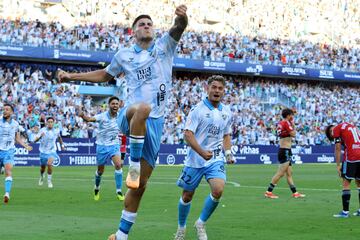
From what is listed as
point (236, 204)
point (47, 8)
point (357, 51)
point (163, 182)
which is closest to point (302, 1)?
point (357, 51)

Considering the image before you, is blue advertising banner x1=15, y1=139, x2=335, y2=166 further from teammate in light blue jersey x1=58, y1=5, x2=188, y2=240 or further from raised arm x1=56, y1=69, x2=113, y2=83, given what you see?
teammate in light blue jersey x1=58, y1=5, x2=188, y2=240

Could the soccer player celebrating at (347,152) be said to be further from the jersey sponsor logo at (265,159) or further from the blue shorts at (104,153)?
the jersey sponsor logo at (265,159)

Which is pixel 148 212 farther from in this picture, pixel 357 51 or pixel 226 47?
pixel 357 51

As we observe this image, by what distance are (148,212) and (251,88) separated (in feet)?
164

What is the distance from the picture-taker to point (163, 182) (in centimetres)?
2944

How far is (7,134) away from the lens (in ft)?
66.6

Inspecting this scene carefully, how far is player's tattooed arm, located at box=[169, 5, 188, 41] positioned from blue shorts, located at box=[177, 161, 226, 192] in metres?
2.90

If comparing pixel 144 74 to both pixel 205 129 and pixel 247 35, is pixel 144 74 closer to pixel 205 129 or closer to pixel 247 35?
pixel 205 129

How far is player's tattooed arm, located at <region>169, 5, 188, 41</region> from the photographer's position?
9.73 m

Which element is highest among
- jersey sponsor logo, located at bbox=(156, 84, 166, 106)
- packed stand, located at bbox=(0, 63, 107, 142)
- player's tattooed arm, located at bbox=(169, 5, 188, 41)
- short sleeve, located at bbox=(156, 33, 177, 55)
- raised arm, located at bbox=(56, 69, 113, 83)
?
player's tattooed arm, located at bbox=(169, 5, 188, 41)

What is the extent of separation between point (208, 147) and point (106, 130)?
31.3 feet

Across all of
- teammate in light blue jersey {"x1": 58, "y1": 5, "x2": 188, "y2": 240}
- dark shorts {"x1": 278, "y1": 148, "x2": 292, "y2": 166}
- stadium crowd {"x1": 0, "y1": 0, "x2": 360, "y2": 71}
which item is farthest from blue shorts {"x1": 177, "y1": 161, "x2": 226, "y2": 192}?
stadium crowd {"x1": 0, "y1": 0, "x2": 360, "y2": 71}

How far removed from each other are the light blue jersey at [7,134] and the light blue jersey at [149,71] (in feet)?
34.9

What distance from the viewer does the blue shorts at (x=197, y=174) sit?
12.4 metres
